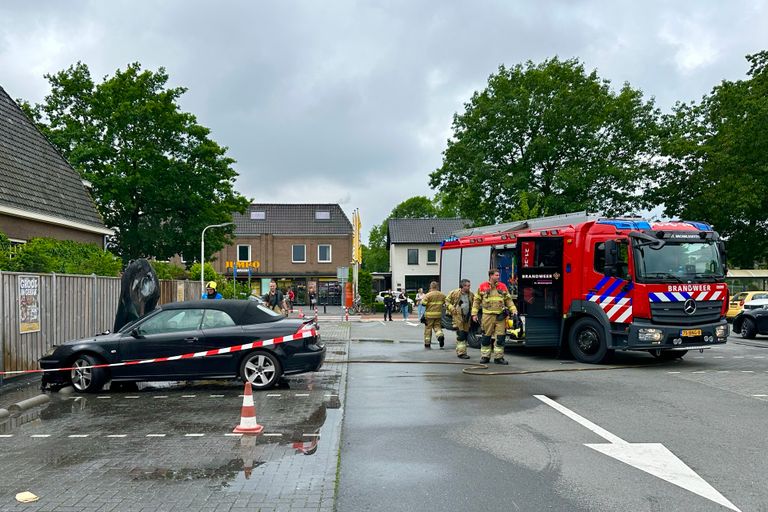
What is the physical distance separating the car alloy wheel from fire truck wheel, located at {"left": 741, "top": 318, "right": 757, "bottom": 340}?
657 inches

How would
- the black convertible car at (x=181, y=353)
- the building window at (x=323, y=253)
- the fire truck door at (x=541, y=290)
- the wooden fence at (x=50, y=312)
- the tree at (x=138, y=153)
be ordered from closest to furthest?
the black convertible car at (x=181, y=353)
the wooden fence at (x=50, y=312)
the fire truck door at (x=541, y=290)
the tree at (x=138, y=153)
the building window at (x=323, y=253)

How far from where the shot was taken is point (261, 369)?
10016mm

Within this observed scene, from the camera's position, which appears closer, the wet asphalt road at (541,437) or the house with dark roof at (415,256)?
the wet asphalt road at (541,437)

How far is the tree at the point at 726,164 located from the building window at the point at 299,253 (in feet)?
103

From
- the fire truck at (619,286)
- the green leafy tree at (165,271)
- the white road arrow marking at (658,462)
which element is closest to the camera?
the white road arrow marking at (658,462)

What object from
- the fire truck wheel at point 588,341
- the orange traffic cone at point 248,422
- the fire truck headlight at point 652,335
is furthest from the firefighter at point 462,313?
the orange traffic cone at point 248,422

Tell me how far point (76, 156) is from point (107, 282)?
18315 millimetres

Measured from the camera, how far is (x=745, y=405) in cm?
872

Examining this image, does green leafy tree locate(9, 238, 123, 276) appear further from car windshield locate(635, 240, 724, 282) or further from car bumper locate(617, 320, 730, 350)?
car windshield locate(635, 240, 724, 282)

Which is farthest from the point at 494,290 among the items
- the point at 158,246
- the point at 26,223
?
the point at 158,246

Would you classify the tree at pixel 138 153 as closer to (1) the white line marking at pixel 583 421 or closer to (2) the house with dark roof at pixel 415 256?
(1) the white line marking at pixel 583 421

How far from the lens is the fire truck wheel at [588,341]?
13117 mm

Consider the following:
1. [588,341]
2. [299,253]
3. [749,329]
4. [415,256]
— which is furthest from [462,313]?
[415,256]

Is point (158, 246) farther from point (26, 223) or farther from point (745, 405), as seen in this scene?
point (745, 405)
